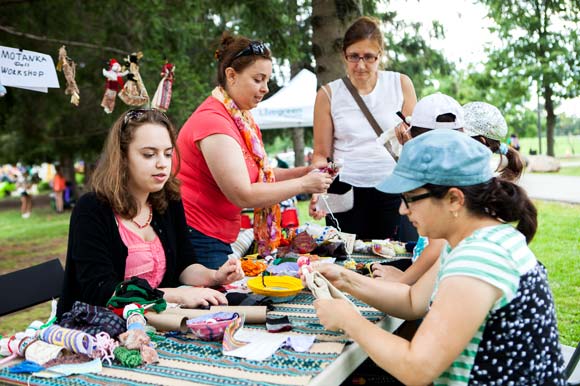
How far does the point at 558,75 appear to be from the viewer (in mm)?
20828

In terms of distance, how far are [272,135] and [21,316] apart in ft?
36.2

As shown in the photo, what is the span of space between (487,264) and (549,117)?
894 inches

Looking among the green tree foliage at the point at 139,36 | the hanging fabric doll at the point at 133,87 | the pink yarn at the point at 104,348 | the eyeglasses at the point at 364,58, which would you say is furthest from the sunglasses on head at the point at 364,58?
the green tree foliage at the point at 139,36

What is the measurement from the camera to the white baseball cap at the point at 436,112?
2.21 m

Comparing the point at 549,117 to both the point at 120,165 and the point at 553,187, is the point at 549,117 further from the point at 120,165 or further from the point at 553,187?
the point at 120,165

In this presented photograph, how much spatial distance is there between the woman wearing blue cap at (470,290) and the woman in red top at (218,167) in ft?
3.27

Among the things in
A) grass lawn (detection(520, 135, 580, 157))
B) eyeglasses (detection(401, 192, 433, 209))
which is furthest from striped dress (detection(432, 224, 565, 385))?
grass lawn (detection(520, 135, 580, 157))

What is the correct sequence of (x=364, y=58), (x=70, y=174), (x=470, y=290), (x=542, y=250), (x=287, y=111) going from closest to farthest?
(x=470, y=290) < (x=364, y=58) < (x=542, y=250) < (x=287, y=111) < (x=70, y=174)

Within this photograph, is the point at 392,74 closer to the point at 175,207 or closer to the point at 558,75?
the point at 175,207

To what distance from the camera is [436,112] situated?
87.3 inches

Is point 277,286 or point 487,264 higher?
point 487,264

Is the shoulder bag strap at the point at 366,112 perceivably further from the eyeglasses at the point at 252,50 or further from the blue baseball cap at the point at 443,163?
the blue baseball cap at the point at 443,163

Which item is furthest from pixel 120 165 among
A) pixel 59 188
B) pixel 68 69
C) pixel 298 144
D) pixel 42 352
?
pixel 59 188

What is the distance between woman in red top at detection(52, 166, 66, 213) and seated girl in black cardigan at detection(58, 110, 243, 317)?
17.6 m
